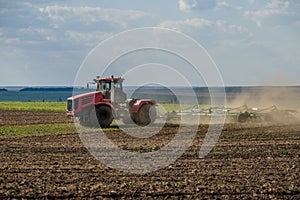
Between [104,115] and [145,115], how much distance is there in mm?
2080

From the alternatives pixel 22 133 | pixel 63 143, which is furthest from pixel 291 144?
pixel 22 133

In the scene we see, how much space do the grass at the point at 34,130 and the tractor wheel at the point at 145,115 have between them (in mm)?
3309

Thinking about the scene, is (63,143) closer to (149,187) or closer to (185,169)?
(185,169)

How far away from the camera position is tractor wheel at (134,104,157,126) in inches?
1217

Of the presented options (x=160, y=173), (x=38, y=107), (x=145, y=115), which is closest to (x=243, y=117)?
(x=145, y=115)

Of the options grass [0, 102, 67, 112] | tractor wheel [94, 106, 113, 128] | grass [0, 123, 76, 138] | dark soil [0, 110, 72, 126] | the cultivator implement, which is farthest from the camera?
grass [0, 102, 67, 112]

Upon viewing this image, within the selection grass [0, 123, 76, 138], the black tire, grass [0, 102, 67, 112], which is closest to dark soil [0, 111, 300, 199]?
grass [0, 123, 76, 138]

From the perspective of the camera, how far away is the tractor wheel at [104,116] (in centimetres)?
3044

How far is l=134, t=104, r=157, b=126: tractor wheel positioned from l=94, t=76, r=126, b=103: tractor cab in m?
1.07

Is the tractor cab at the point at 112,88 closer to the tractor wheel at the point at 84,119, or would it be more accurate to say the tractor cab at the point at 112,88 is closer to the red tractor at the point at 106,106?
the red tractor at the point at 106,106

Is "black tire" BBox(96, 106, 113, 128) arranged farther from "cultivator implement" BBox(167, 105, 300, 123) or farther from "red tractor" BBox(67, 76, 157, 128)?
"cultivator implement" BBox(167, 105, 300, 123)

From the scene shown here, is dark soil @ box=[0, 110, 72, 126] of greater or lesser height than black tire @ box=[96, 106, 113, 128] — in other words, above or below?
below

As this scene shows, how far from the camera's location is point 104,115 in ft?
101

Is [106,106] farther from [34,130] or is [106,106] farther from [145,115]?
[34,130]
